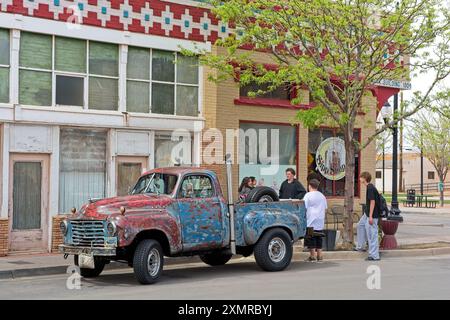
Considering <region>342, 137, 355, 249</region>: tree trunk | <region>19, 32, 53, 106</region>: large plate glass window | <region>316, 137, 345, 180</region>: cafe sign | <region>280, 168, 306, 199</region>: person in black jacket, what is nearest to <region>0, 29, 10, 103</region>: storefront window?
<region>19, 32, 53, 106</region>: large plate glass window

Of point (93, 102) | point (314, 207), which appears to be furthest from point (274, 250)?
point (93, 102)

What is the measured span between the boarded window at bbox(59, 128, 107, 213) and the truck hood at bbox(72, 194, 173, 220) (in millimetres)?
4498

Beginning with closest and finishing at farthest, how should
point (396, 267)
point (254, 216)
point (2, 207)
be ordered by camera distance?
point (254, 216)
point (396, 267)
point (2, 207)

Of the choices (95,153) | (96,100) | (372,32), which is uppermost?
(372,32)

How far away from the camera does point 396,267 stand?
45.2ft

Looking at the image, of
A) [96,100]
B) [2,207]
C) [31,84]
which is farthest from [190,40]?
[2,207]

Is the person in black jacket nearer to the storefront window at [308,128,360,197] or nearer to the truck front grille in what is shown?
the storefront window at [308,128,360,197]

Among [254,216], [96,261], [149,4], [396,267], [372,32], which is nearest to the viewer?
[96,261]

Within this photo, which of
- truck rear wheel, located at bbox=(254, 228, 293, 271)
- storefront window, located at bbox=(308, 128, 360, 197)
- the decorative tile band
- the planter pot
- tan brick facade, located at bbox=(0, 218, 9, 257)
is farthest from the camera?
storefront window, located at bbox=(308, 128, 360, 197)

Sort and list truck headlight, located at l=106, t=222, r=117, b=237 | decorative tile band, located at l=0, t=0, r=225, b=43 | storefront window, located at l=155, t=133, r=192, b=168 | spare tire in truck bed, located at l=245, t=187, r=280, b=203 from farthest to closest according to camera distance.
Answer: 1. storefront window, located at l=155, t=133, r=192, b=168
2. decorative tile band, located at l=0, t=0, r=225, b=43
3. spare tire in truck bed, located at l=245, t=187, r=280, b=203
4. truck headlight, located at l=106, t=222, r=117, b=237

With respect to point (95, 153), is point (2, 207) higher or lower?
lower

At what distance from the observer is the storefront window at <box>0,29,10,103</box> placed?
48.9 ft
